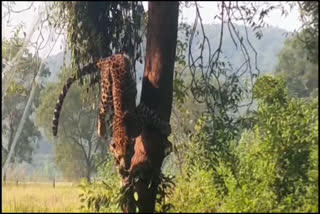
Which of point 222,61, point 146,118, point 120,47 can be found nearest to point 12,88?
point 120,47

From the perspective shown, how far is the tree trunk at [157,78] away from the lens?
153 inches

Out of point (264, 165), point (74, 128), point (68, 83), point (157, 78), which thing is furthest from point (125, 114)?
point (74, 128)

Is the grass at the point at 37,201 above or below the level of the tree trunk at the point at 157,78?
below

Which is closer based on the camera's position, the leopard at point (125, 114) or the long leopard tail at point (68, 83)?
the leopard at point (125, 114)

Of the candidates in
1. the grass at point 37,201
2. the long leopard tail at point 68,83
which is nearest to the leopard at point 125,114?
the long leopard tail at point 68,83

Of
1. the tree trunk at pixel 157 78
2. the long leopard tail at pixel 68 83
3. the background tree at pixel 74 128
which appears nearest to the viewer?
the tree trunk at pixel 157 78

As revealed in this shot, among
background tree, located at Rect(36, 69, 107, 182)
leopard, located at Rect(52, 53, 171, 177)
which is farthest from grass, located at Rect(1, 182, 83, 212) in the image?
background tree, located at Rect(36, 69, 107, 182)

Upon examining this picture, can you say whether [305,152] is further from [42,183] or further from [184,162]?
[42,183]

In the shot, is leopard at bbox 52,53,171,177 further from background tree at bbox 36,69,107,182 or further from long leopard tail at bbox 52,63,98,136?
background tree at bbox 36,69,107,182

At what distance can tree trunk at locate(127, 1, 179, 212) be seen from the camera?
3875mm

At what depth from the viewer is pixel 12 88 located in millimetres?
4520

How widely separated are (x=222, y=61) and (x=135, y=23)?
2.25 feet

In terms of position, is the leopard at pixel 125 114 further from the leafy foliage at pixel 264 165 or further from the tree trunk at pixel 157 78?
the leafy foliage at pixel 264 165

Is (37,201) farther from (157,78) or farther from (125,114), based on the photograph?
(157,78)
